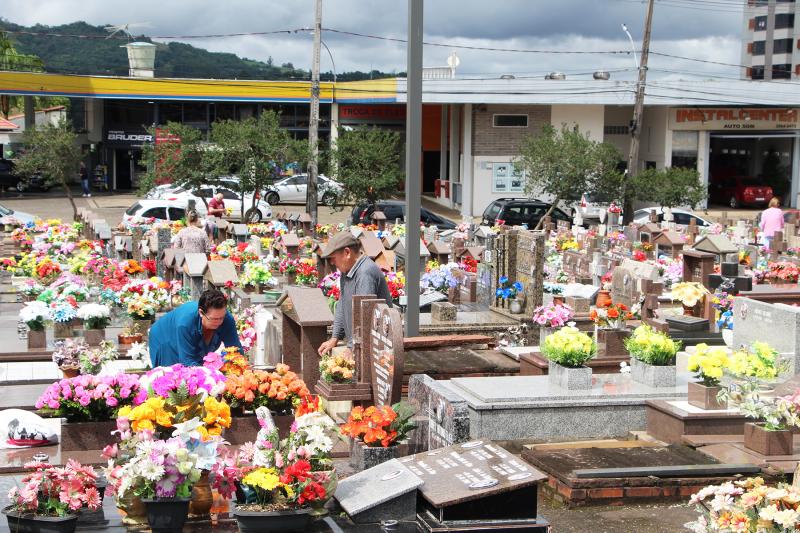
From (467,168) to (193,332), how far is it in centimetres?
3918

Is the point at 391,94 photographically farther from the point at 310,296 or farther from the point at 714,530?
the point at 714,530

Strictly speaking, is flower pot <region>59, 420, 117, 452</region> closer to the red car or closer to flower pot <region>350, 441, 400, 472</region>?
flower pot <region>350, 441, 400, 472</region>

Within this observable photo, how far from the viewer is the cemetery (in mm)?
6184

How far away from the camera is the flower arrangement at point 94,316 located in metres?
14.0

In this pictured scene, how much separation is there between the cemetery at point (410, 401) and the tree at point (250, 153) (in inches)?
717

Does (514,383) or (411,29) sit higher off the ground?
(411,29)

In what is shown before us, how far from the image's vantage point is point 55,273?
63.6ft

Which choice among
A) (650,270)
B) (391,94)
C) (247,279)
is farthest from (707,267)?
(391,94)

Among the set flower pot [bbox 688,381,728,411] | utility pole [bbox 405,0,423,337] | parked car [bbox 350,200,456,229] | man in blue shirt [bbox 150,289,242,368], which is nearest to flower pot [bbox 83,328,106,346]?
utility pole [bbox 405,0,423,337]

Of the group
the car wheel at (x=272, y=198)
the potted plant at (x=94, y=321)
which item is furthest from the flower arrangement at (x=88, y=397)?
the car wheel at (x=272, y=198)

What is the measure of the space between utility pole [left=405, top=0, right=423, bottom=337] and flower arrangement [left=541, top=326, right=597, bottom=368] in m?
2.71

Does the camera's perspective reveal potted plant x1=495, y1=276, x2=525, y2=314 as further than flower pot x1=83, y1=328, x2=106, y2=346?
Yes

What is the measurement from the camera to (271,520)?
19.5ft

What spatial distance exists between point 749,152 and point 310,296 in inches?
1966
